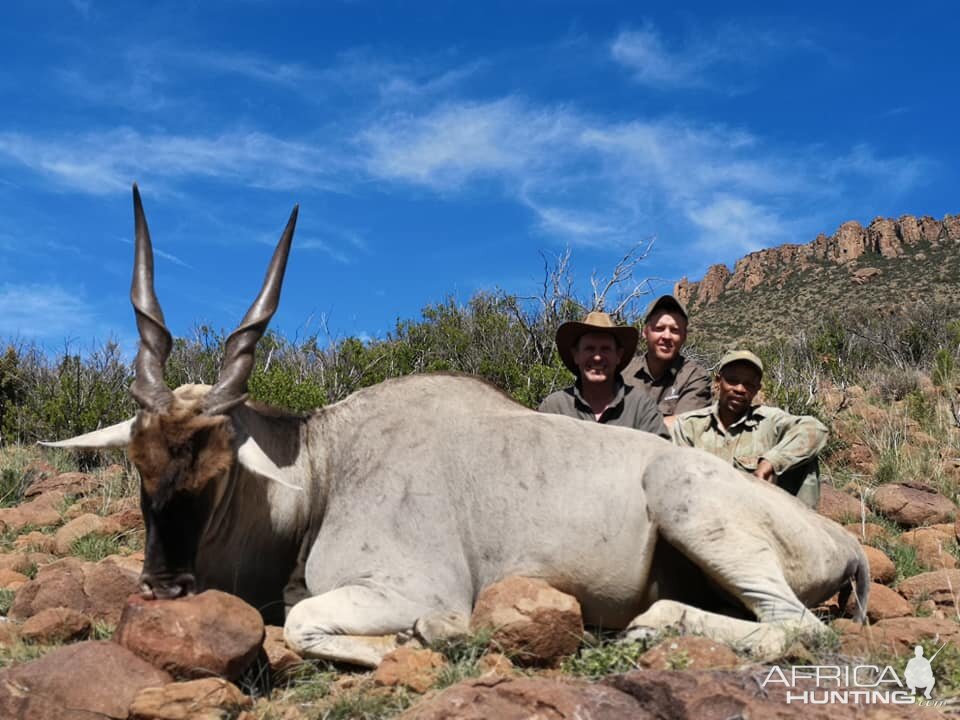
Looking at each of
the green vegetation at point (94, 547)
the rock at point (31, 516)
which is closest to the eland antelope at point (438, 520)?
the green vegetation at point (94, 547)

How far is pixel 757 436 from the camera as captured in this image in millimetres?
7031

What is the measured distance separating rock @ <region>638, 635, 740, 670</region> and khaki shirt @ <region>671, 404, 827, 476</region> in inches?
117

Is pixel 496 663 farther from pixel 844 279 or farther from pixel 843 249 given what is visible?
pixel 843 249

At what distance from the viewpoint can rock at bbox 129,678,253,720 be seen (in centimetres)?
354

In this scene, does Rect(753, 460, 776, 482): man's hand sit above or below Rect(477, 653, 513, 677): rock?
above

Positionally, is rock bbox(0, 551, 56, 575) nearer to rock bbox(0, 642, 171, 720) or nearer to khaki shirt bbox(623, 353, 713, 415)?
rock bbox(0, 642, 171, 720)

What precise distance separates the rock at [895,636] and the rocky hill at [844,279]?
27.8 metres

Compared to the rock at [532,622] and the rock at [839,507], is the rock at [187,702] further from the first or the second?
the rock at [839,507]

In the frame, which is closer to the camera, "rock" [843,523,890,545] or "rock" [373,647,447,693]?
"rock" [373,647,447,693]

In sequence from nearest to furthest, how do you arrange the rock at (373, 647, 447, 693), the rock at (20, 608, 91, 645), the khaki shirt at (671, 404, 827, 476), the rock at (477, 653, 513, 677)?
the rock at (373, 647, 447, 693)
the rock at (477, 653, 513, 677)
the rock at (20, 608, 91, 645)
the khaki shirt at (671, 404, 827, 476)

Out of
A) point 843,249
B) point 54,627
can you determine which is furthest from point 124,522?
point 843,249

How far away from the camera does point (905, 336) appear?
2123cm

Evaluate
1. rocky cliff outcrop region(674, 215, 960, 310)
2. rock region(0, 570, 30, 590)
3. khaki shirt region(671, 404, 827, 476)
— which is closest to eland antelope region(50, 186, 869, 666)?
khaki shirt region(671, 404, 827, 476)

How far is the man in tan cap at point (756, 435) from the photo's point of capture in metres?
6.66
